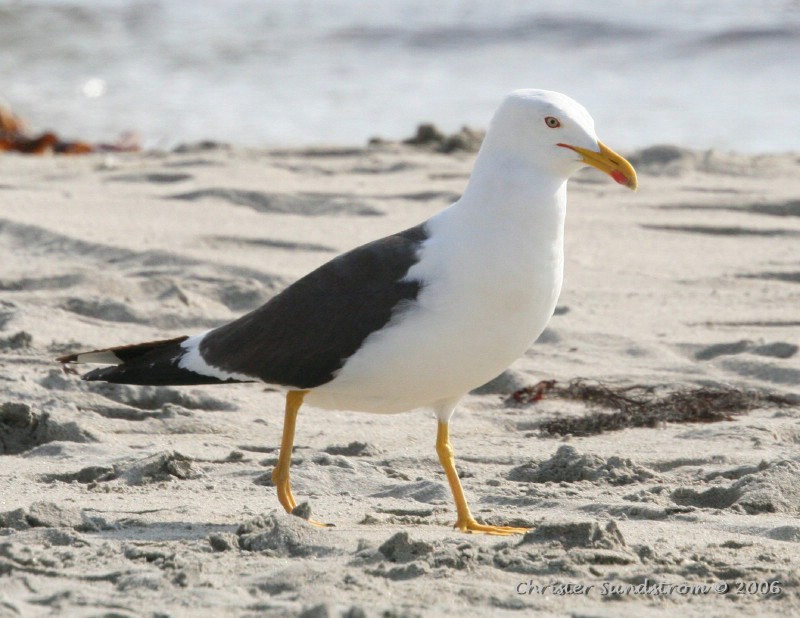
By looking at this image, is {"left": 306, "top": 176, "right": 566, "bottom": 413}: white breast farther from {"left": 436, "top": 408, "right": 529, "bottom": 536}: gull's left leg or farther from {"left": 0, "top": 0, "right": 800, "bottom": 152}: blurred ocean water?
{"left": 0, "top": 0, "right": 800, "bottom": 152}: blurred ocean water

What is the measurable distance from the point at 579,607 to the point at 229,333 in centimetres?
176

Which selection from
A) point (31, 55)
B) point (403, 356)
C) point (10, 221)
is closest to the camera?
point (403, 356)

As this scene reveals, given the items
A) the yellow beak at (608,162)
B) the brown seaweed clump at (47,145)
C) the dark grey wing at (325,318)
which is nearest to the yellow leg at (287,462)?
the dark grey wing at (325,318)

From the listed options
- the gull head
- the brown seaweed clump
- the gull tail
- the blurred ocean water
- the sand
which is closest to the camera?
the sand

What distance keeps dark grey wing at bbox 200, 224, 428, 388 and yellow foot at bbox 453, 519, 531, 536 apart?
23.7 inches

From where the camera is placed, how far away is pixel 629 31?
59.9 feet

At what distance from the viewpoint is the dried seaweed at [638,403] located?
512 cm

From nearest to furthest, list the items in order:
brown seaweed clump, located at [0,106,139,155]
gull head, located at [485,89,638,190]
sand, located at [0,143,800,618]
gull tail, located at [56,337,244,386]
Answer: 1. sand, located at [0,143,800,618]
2. gull head, located at [485,89,638,190]
3. gull tail, located at [56,337,244,386]
4. brown seaweed clump, located at [0,106,139,155]

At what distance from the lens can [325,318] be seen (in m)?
4.12

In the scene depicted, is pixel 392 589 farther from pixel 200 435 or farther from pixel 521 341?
pixel 200 435

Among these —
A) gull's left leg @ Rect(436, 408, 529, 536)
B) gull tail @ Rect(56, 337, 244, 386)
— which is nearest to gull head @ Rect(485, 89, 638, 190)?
gull's left leg @ Rect(436, 408, 529, 536)

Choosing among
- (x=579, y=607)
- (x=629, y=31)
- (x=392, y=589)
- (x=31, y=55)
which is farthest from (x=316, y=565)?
(x=31, y=55)

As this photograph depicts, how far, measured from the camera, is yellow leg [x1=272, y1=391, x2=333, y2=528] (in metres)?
4.07

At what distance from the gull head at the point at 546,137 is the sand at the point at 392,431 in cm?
105
